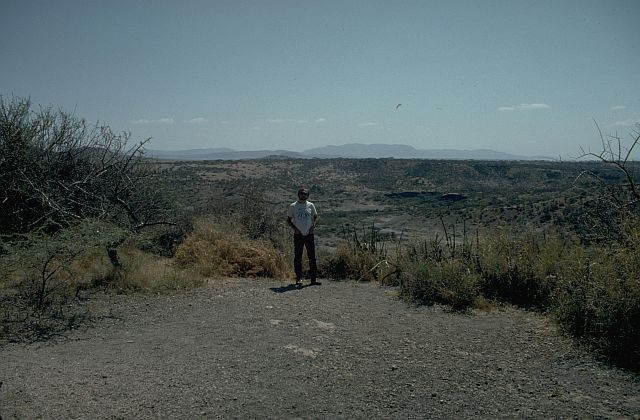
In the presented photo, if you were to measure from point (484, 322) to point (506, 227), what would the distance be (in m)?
2.88

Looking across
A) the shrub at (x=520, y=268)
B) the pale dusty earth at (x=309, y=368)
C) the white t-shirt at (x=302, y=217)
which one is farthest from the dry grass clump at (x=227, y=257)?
the shrub at (x=520, y=268)

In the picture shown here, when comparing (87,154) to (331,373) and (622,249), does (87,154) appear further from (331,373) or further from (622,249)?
(622,249)

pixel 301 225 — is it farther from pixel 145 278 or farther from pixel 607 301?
pixel 607 301

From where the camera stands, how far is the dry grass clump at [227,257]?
34.0ft

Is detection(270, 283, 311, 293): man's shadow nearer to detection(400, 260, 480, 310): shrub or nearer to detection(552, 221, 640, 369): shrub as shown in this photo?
detection(400, 260, 480, 310): shrub

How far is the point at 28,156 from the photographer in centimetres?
1157

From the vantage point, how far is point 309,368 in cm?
A: 538

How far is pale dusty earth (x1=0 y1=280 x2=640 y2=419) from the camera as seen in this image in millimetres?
4469

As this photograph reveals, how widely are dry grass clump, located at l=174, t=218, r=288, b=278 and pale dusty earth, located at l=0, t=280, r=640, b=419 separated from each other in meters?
2.53

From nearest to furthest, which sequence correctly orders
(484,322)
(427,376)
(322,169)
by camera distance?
(427,376) < (484,322) < (322,169)

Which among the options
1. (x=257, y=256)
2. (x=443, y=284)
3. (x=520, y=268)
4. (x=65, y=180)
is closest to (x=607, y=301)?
(x=520, y=268)

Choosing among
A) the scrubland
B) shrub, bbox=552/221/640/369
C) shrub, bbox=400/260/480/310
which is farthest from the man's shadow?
shrub, bbox=552/221/640/369

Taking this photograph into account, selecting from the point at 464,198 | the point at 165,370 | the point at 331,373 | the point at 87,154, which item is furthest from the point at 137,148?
the point at 464,198

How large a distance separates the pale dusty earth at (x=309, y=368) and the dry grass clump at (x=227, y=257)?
2534 millimetres
